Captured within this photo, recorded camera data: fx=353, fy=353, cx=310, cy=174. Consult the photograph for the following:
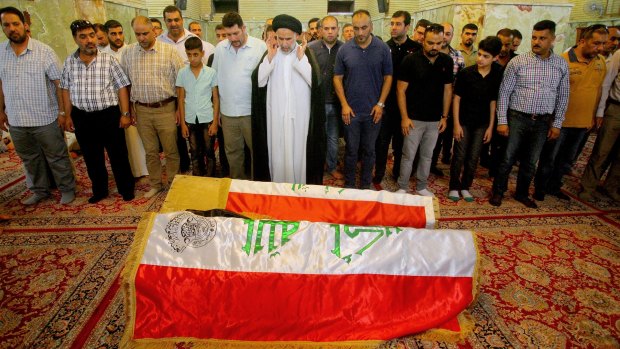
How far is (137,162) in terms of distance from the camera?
4.08 m

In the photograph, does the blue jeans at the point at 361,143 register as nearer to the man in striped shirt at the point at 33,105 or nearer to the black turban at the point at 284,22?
the black turban at the point at 284,22

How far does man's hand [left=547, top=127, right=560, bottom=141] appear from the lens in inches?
127

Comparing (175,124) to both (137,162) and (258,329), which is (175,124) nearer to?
(137,162)

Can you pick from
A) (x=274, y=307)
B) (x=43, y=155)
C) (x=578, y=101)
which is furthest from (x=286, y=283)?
(x=578, y=101)

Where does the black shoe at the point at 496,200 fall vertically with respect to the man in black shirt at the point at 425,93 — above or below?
below

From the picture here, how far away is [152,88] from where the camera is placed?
329cm

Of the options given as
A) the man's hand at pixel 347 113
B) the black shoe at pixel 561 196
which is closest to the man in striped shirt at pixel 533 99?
the black shoe at pixel 561 196

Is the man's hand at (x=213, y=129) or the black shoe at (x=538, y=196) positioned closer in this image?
the man's hand at (x=213, y=129)

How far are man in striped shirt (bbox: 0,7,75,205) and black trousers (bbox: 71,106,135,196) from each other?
24 cm

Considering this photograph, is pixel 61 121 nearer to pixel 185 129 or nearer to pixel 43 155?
pixel 43 155

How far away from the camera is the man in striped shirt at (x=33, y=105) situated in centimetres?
305

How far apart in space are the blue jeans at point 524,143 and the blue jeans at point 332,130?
1.72 meters

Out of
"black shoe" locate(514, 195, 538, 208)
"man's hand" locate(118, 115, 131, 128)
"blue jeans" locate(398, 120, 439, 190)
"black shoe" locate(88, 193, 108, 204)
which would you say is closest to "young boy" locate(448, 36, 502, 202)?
"blue jeans" locate(398, 120, 439, 190)

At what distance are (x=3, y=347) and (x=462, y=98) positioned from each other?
12.3 feet
